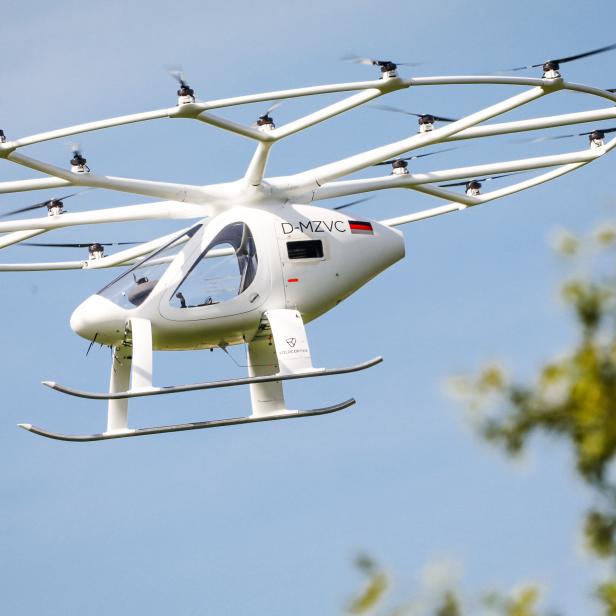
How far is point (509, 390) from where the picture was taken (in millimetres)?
5500

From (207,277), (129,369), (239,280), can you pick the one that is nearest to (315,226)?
(239,280)

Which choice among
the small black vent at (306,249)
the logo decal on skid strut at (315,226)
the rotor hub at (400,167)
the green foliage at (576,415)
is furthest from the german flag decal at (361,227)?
the green foliage at (576,415)

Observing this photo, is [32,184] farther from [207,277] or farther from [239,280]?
[239,280]

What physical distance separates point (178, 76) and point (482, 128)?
589 cm

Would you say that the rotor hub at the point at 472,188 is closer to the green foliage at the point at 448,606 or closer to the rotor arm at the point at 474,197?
the rotor arm at the point at 474,197

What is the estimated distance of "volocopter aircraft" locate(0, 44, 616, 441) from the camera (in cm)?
1948

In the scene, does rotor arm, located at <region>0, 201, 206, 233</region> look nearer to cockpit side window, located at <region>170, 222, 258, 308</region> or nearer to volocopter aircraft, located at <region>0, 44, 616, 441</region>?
volocopter aircraft, located at <region>0, 44, 616, 441</region>

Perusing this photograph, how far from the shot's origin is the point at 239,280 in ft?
67.2

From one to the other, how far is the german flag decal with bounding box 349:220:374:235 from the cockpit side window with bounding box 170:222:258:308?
1829mm

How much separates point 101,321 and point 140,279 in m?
0.98

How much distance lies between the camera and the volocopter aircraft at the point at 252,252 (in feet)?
63.9

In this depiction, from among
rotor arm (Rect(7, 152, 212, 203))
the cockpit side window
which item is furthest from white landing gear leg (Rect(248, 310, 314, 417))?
rotor arm (Rect(7, 152, 212, 203))

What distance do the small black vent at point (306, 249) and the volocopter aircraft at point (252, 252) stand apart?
22 millimetres

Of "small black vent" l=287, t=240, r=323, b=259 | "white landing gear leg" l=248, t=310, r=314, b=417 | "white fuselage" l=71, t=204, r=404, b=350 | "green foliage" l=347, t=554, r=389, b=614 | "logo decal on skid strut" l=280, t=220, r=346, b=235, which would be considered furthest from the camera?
"logo decal on skid strut" l=280, t=220, r=346, b=235
